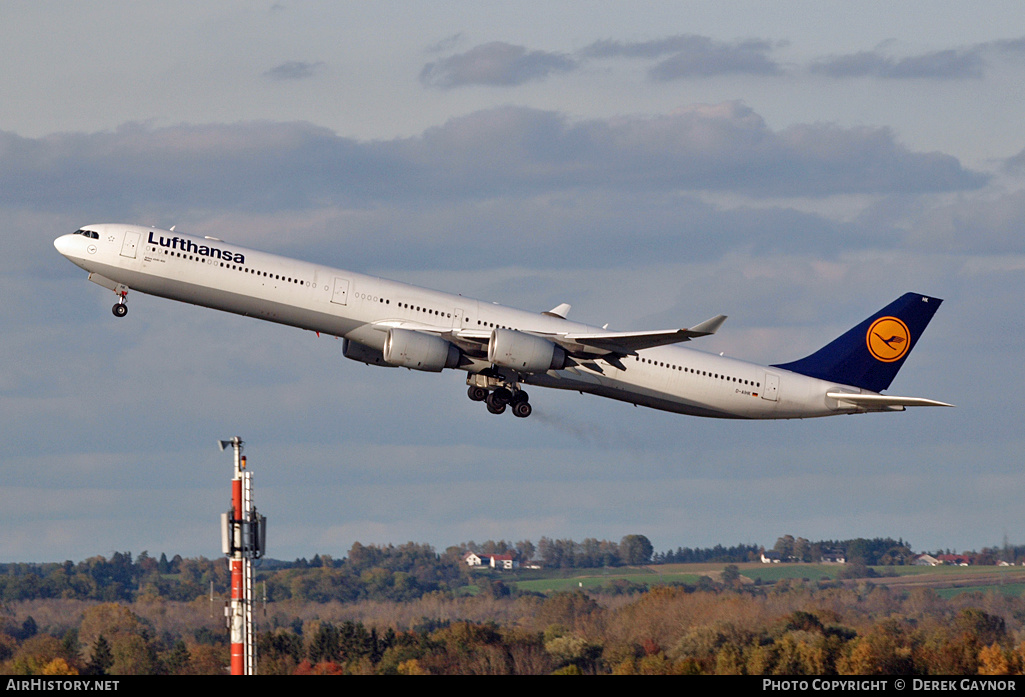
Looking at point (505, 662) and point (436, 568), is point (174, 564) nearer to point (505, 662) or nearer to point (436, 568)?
point (436, 568)

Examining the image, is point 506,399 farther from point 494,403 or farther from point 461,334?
point 461,334

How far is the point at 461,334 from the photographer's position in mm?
58844

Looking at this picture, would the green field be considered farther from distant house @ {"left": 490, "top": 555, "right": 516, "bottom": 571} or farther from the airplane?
the airplane

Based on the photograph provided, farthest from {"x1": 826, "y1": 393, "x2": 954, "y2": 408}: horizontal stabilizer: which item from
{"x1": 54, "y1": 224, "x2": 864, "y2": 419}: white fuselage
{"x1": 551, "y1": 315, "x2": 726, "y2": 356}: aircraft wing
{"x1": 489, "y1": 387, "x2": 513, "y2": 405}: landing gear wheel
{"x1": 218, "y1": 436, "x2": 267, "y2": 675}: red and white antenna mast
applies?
{"x1": 218, "y1": 436, "x2": 267, "y2": 675}: red and white antenna mast

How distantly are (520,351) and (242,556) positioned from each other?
1522cm

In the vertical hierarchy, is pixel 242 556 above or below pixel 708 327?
below

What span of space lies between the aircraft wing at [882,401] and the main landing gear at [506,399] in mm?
14050

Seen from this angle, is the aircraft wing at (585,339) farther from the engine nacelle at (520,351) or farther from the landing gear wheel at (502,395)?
the landing gear wheel at (502,395)

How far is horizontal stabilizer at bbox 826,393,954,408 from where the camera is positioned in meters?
64.0

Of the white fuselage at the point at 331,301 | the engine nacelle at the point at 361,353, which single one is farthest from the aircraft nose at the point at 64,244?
the engine nacelle at the point at 361,353

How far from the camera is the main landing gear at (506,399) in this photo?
62.8 metres

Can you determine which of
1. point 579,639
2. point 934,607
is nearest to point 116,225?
point 579,639

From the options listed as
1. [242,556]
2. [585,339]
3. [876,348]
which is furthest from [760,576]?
[242,556]

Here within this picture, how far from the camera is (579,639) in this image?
229 ft
